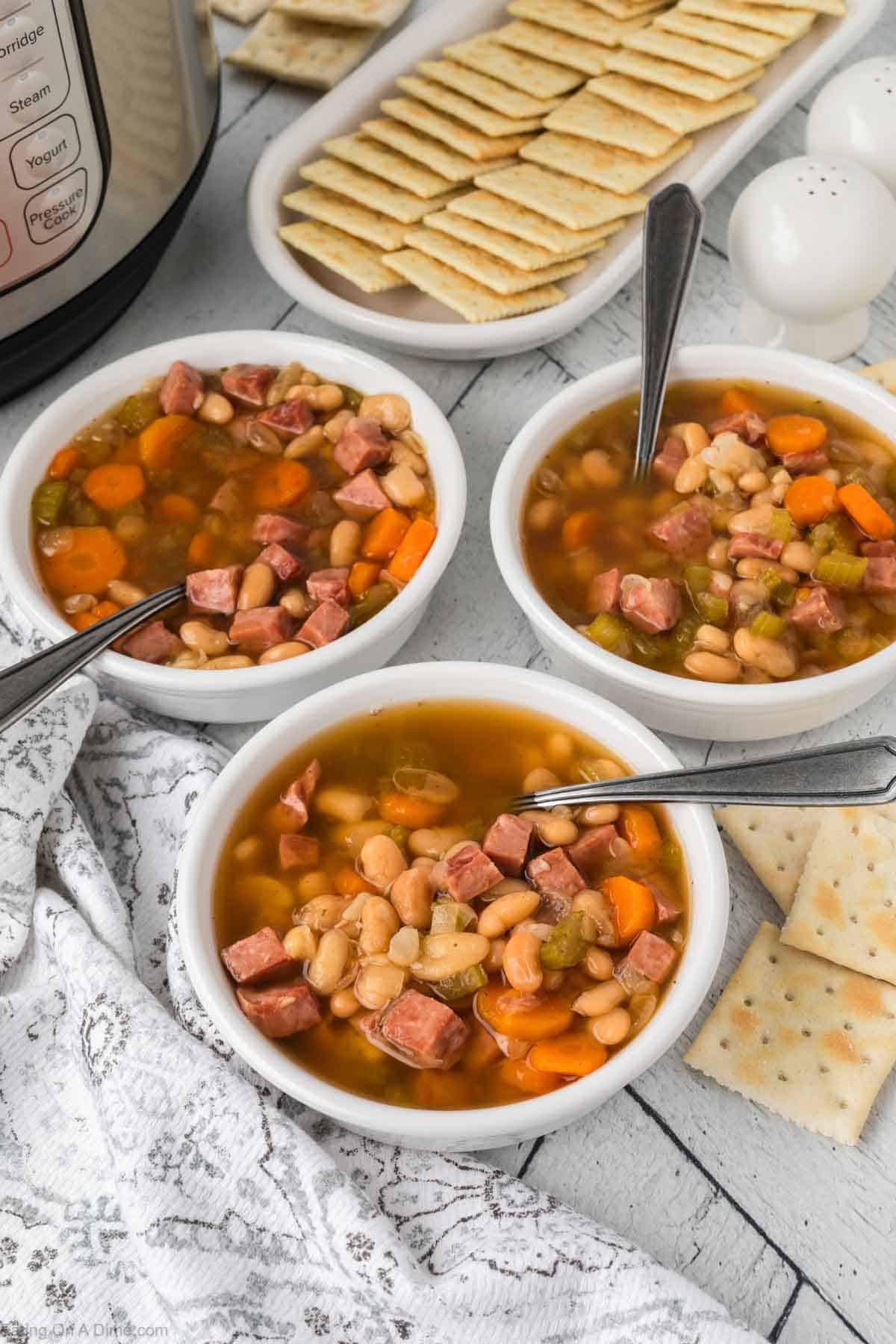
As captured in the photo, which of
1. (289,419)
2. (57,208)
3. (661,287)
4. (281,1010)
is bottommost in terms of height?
(281,1010)

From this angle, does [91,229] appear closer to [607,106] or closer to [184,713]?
[184,713]

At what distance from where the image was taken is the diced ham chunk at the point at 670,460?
6.50ft

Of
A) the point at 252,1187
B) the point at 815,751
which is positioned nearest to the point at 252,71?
the point at 815,751

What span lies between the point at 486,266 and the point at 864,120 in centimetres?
64

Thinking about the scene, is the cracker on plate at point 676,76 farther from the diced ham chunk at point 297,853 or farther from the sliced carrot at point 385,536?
the diced ham chunk at point 297,853

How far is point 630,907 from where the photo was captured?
5.16 feet

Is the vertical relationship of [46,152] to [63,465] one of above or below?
above

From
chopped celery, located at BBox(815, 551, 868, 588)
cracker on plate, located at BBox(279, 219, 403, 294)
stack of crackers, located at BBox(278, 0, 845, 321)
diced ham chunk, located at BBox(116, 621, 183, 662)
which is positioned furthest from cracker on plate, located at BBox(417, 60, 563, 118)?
diced ham chunk, located at BBox(116, 621, 183, 662)

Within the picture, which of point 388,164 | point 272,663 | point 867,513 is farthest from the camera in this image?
point 388,164

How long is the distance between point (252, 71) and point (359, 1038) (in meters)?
1.99

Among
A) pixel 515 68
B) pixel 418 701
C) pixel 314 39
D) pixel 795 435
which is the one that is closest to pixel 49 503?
pixel 418 701

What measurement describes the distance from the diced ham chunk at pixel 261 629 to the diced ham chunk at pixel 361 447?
0.27 metres

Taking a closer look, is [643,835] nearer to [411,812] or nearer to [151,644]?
[411,812]

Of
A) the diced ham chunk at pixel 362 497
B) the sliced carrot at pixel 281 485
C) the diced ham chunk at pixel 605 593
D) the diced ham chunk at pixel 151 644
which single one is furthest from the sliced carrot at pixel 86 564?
the diced ham chunk at pixel 605 593
